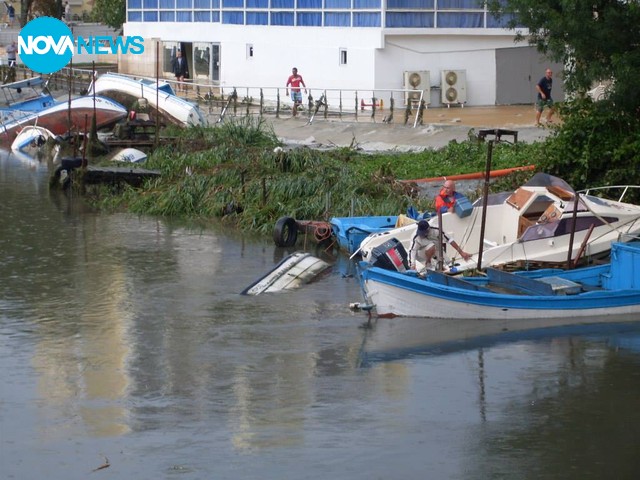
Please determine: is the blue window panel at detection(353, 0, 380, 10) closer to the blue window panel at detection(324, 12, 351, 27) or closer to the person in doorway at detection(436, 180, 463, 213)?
the blue window panel at detection(324, 12, 351, 27)

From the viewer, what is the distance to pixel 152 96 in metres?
41.7

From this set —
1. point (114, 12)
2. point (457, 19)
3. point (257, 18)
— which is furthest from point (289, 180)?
point (114, 12)

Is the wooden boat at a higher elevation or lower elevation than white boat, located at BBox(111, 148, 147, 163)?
lower

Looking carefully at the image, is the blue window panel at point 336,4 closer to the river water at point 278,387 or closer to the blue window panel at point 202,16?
the blue window panel at point 202,16

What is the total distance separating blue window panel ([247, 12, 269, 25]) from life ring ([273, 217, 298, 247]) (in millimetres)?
22239

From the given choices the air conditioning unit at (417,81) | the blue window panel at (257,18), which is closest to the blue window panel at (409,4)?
the air conditioning unit at (417,81)

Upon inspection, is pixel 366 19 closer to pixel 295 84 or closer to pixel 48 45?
pixel 295 84

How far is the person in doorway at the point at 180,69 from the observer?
48531 millimetres

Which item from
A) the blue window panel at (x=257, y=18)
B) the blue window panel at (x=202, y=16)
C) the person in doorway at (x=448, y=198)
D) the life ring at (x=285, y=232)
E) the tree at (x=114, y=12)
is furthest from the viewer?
the tree at (x=114, y=12)

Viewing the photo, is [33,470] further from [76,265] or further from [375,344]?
[76,265]

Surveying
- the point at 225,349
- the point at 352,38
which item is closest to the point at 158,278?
the point at 225,349

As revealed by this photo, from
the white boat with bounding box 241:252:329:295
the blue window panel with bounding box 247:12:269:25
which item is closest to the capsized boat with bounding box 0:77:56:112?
the blue window panel with bounding box 247:12:269:25

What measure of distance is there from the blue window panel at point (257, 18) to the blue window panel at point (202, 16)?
3281 mm

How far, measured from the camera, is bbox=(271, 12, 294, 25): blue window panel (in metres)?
43.6
